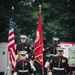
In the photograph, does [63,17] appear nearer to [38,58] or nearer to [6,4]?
[6,4]

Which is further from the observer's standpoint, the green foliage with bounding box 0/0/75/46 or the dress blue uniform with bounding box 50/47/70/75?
the green foliage with bounding box 0/0/75/46

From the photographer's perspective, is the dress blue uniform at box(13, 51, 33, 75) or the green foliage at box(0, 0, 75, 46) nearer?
the dress blue uniform at box(13, 51, 33, 75)

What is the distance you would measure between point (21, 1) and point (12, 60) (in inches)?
484

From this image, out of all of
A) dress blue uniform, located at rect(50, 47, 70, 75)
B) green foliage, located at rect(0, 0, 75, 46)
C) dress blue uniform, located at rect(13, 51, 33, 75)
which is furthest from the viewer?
green foliage, located at rect(0, 0, 75, 46)

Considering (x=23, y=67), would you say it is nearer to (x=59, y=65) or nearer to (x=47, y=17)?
(x=59, y=65)

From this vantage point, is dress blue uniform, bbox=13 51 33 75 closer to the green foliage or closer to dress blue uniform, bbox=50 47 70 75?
dress blue uniform, bbox=50 47 70 75

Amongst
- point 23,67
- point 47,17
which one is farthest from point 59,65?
point 47,17

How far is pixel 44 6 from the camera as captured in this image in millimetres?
32438

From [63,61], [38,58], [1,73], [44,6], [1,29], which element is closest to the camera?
[63,61]

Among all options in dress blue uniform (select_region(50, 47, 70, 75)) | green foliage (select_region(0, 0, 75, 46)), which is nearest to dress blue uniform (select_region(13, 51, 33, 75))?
dress blue uniform (select_region(50, 47, 70, 75))

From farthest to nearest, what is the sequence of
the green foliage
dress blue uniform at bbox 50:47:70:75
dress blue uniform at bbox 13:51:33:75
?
the green foliage < dress blue uniform at bbox 50:47:70:75 < dress blue uniform at bbox 13:51:33:75

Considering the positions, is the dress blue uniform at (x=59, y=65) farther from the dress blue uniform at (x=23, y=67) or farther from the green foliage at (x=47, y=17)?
the green foliage at (x=47, y=17)

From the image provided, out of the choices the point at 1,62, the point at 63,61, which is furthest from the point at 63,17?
the point at 63,61

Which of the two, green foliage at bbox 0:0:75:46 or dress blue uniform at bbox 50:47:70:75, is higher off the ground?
green foliage at bbox 0:0:75:46
